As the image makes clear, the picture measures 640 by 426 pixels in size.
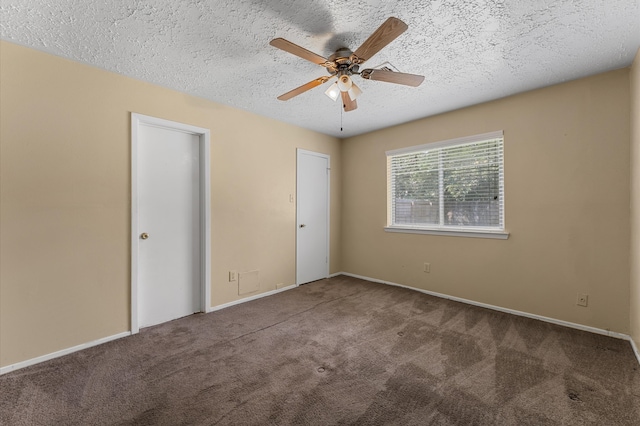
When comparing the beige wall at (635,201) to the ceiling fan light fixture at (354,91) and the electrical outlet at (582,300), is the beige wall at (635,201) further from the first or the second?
the ceiling fan light fixture at (354,91)

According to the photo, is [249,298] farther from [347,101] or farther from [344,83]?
[344,83]

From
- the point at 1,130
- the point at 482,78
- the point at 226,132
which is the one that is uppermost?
the point at 482,78

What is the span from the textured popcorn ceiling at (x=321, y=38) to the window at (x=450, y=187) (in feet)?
2.56

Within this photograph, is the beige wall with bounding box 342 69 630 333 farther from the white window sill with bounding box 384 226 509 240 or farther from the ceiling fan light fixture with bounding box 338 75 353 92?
the ceiling fan light fixture with bounding box 338 75 353 92

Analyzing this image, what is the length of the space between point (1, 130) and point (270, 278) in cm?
292

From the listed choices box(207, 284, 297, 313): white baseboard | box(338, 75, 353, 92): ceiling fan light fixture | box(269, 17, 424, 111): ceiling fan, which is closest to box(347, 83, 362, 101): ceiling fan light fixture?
box(269, 17, 424, 111): ceiling fan

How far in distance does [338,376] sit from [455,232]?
96.0 inches

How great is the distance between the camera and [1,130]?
2.03 meters

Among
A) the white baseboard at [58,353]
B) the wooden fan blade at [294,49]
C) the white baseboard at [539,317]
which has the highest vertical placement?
the wooden fan blade at [294,49]

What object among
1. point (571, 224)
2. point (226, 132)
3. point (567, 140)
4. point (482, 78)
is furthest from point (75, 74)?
point (571, 224)

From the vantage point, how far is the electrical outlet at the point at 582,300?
262 centimetres

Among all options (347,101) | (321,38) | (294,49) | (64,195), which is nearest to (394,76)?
(347,101)

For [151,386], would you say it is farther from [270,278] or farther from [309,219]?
[309,219]

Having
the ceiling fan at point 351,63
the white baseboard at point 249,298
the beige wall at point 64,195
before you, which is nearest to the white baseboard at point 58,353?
the beige wall at point 64,195
